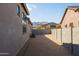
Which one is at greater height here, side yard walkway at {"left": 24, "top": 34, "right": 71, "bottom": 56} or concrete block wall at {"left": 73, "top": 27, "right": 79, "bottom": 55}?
concrete block wall at {"left": 73, "top": 27, "right": 79, "bottom": 55}

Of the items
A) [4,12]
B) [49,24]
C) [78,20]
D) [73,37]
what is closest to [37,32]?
[49,24]

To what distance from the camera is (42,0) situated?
5.21 meters

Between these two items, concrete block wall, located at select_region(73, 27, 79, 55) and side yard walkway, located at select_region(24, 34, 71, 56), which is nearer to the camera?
concrete block wall, located at select_region(73, 27, 79, 55)

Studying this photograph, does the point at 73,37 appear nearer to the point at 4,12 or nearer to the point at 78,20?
the point at 4,12

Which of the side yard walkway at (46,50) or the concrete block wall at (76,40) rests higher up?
the concrete block wall at (76,40)

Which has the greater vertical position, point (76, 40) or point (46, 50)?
point (76, 40)

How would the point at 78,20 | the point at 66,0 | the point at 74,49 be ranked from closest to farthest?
the point at 66,0 → the point at 74,49 → the point at 78,20

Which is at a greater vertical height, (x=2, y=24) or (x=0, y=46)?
(x=2, y=24)

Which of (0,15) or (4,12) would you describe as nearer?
(0,15)

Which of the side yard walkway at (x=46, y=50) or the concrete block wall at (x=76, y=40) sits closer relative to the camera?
the concrete block wall at (x=76, y=40)

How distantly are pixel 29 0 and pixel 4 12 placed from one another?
0.98 metres

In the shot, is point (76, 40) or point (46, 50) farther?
point (46, 50)

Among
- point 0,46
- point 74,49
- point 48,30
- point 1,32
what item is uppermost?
point 1,32

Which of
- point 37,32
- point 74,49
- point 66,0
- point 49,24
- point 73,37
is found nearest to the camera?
point 66,0
